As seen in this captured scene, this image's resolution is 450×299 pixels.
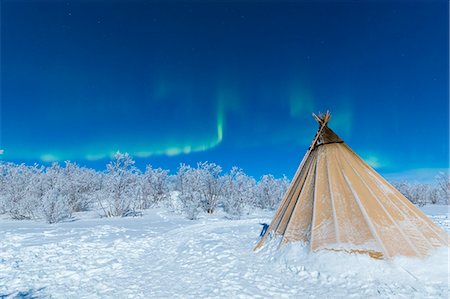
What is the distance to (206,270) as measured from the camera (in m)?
6.01

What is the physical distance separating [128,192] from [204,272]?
12.7 metres

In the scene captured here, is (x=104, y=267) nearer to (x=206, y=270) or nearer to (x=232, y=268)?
(x=206, y=270)

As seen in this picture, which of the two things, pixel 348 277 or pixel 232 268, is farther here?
pixel 232 268

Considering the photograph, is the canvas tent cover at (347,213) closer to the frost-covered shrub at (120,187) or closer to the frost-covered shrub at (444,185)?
the frost-covered shrub at (120,187)

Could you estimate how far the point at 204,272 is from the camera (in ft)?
19.3

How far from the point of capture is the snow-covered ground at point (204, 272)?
15.1ft

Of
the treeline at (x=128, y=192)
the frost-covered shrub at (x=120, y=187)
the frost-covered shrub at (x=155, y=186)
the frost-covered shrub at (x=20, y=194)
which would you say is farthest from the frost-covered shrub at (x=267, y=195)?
the frost-covered shrub at (x=20, y=194)

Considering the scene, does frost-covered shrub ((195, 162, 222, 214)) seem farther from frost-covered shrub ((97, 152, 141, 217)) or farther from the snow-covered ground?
the snow-covered ground

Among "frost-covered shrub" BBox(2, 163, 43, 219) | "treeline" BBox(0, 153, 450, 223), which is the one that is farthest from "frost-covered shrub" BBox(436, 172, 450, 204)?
"frost-covered shrub" BBox(2, 163, 43, 219)

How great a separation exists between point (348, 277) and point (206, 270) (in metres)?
2.93

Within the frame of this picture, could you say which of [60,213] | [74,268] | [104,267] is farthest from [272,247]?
[60,213]

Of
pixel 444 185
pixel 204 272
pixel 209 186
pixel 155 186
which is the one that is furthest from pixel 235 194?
pixel 444 185

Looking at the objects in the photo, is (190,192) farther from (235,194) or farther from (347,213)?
(347,213)

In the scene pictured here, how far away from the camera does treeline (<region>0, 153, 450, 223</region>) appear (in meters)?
15.2
